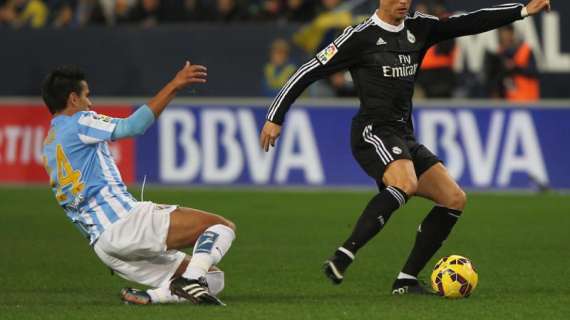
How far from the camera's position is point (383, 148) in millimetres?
8609

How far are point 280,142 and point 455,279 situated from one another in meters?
8.90

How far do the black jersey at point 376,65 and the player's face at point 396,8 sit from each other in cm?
11

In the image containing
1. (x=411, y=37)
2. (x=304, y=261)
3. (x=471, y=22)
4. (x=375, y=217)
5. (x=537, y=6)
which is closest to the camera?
(x=375, y=217)

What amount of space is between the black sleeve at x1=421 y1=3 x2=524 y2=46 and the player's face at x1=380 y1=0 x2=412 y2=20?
14.1 inches

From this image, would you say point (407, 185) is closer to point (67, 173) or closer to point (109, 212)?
point (109, 212)

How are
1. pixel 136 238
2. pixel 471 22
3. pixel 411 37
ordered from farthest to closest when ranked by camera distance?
pixel 471 22 < pixel 411 37 < pixel 136 238

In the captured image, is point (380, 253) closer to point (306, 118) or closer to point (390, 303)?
point (390, 303)

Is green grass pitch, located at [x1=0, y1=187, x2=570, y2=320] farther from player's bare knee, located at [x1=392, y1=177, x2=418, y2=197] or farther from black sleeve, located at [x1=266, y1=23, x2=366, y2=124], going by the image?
black sleeve, located at [x1=266, y1=23, x2=366, y2=124]

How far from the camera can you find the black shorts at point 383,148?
8.58m

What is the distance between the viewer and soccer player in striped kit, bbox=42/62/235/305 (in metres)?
7.94

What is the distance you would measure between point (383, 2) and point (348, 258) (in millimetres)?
1894

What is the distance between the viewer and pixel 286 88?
341 inches

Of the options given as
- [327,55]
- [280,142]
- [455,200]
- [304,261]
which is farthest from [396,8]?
[280,142]

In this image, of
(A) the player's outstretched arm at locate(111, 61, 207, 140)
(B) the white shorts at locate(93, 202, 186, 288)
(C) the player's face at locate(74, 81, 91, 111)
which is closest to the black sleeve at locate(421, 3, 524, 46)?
(A) the player's outstretched arm at locate(111, 61, 207, 140)
